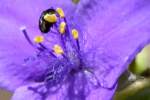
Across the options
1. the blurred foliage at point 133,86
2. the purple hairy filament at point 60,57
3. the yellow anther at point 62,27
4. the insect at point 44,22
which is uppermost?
the insect at point 44,22

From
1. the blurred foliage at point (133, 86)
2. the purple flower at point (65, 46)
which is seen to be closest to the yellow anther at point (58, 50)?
the purple flower at point (65, 46)

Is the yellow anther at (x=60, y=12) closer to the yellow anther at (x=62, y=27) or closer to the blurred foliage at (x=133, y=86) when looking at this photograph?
the yellow anther at (x=62, y=27)

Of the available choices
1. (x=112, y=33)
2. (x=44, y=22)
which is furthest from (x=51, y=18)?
(x=112, y=33)

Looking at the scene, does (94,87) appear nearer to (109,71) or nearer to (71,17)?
(109,71)

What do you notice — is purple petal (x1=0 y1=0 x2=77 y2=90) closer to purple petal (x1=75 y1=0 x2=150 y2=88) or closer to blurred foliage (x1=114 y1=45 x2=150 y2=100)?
purple petal (x1=75 y1=0 x2=150 y2=88)

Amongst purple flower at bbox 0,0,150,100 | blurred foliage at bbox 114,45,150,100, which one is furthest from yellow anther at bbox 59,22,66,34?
blurred foliage at bbox 114,45,150,100

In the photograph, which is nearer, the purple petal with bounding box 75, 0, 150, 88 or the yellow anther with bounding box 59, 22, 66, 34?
the purple petal with bounding box 75, 0, 150, 88

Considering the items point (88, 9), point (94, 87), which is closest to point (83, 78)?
point (94, 87)
